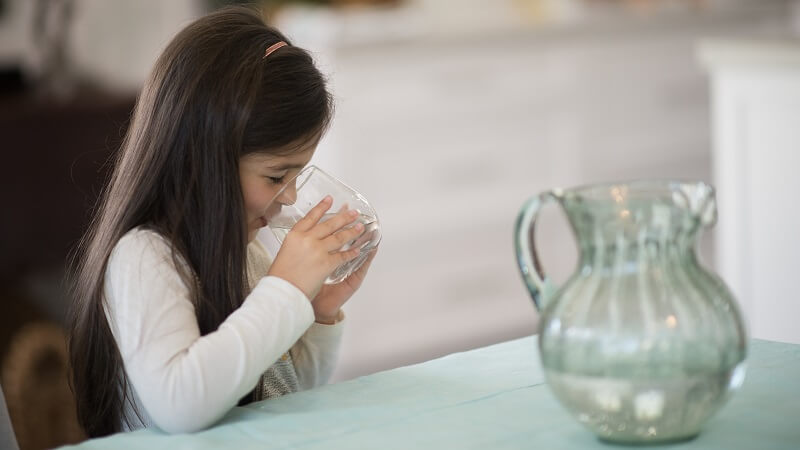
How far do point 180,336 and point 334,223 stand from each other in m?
0.19

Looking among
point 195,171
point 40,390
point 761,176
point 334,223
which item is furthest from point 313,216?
point 40,390

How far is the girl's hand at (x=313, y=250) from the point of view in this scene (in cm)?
97

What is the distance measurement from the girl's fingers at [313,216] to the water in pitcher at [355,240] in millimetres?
28

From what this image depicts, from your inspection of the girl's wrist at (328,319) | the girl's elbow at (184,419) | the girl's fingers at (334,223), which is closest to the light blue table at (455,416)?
the girl's elbow at (184,419)

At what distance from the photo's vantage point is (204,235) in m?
1.04

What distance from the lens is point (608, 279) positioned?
0.73 m

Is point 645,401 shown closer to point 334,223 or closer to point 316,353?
point 334,223

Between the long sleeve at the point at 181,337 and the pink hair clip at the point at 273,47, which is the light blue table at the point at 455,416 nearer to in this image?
the long sleeve at the point at 181,337

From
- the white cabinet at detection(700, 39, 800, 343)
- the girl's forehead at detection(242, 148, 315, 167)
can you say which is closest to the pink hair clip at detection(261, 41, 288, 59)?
the girl's forehead at detection(242, 148, 315, 167)

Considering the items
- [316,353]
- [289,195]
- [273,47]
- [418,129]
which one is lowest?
[418,129]

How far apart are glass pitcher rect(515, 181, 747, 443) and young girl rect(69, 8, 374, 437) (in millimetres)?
296

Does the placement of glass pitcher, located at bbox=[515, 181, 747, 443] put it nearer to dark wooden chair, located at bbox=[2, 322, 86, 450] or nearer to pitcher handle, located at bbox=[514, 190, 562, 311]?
pitcher handle, located at bbox=[514, 190, 562, 311]

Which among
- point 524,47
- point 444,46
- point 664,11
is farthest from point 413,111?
point 664,11

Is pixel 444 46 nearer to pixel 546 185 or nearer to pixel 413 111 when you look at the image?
pixel 413 111
